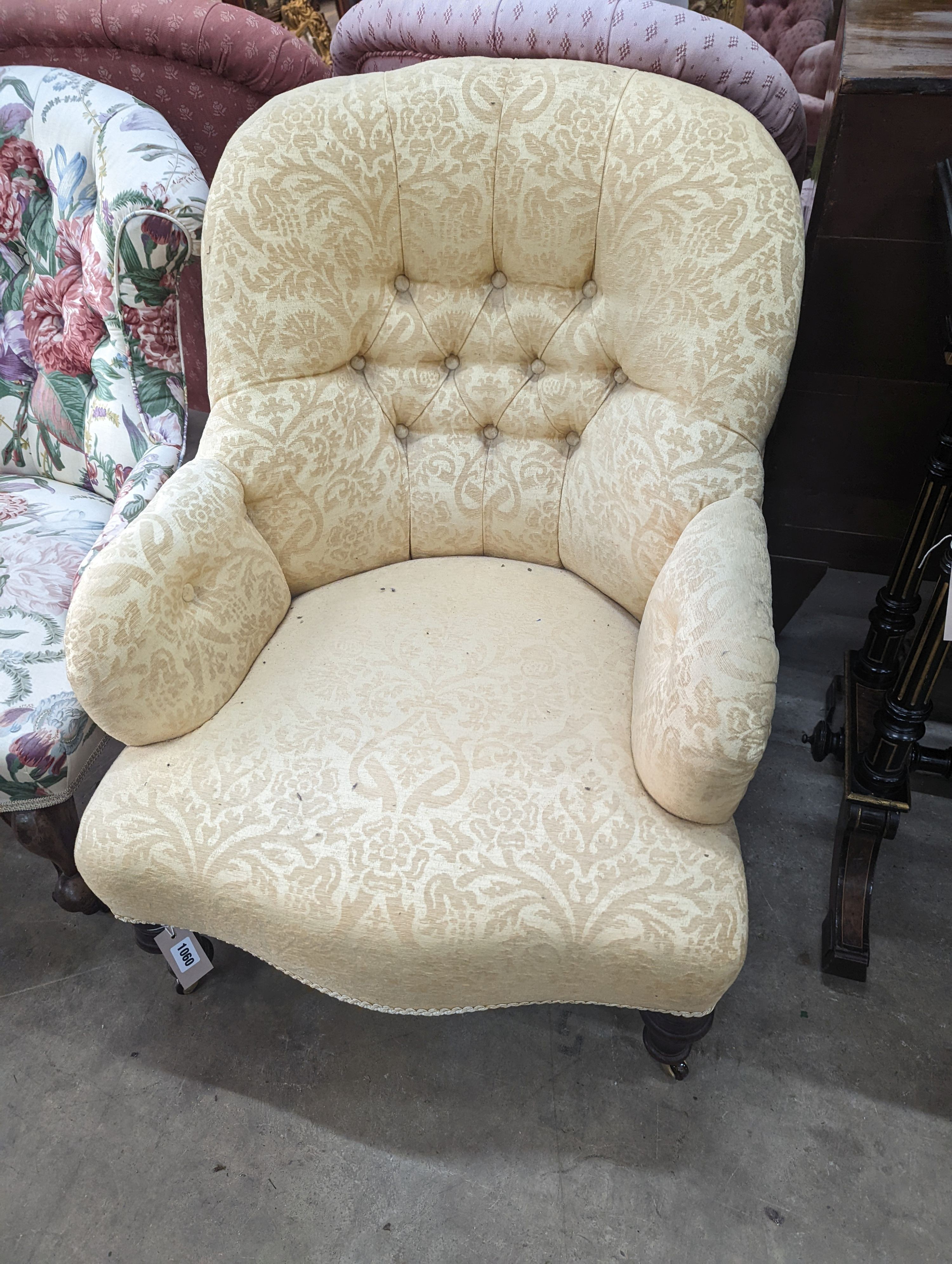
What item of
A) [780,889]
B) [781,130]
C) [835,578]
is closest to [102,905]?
[780,889]

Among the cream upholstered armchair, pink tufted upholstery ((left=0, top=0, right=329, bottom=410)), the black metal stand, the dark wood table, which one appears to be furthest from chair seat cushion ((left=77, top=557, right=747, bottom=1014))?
pink tufted upholstery ((left=0, top=0, right=329, bottom=410))

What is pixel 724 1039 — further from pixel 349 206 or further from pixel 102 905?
pixel 349 206

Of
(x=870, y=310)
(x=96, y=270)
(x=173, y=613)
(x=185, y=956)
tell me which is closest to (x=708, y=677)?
(x=173, y=613)

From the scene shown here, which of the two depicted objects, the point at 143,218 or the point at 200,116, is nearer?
the point at 143,218

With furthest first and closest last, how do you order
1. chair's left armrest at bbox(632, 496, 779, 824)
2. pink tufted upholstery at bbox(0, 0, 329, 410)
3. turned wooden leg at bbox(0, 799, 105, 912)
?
pink tufted upholstery at bbox(0, 0, 329, 410), turned wooden leg at bbox(0, 799, 105, 912), chair's left armrest at bbox(632, 496, 779, 824)

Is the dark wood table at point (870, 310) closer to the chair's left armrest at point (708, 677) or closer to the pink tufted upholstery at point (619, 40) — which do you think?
the pink tufted upholstery at point (619, 40)

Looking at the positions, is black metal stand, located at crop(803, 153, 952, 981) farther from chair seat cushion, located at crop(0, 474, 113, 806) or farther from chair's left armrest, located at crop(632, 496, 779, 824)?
chair seat cushion, located at crop(0, 474, 113, 806)

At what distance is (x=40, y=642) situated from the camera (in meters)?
0.99

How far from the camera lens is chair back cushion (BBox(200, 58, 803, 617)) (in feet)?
2.82

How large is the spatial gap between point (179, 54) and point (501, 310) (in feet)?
2.19

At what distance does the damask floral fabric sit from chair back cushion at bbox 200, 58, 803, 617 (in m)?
0.16

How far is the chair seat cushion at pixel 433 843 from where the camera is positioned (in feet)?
2.38

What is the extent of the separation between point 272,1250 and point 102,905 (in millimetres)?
487

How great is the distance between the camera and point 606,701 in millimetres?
875
